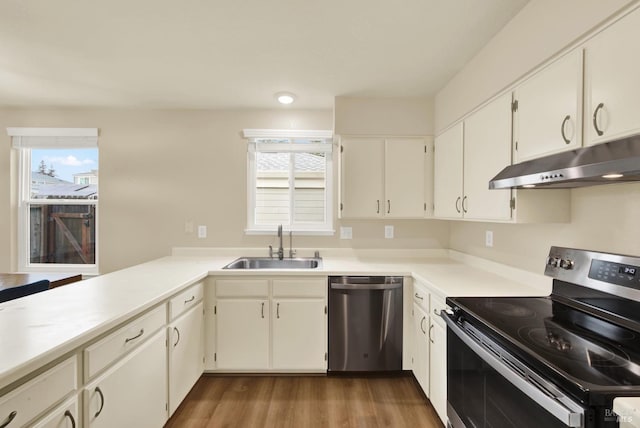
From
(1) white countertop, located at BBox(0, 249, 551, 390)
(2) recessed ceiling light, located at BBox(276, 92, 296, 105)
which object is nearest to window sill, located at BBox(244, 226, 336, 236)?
(1) white countertop, located at BBox(0, 249, 551, 390)

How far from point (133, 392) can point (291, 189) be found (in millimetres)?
2064

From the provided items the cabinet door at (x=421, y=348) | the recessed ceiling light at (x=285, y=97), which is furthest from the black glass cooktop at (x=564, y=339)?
the recessed ceiling light at (x=285, y=97)

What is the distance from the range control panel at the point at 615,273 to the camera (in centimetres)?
109

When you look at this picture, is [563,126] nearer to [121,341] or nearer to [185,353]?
[121,341]

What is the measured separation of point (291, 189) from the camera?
304 centimetres

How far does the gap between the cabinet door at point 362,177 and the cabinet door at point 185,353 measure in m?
1.47

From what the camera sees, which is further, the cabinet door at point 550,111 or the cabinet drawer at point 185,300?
the cabinet drawer at point 185,300

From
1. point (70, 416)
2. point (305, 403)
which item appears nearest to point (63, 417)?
point (70, 416)

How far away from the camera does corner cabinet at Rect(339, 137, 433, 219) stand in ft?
8.70

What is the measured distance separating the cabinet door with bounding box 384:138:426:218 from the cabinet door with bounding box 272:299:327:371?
108 cm

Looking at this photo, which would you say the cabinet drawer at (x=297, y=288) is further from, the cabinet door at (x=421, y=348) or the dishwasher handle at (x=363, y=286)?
the cabinet door at (x=421, y=348)

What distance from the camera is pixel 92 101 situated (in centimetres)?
276

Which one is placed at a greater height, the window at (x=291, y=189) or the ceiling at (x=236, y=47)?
the ceiling at (x=236, y=47)

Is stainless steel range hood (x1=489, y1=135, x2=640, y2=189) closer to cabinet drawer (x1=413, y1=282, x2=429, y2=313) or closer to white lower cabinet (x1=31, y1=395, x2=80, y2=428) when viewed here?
cabinet drawer (x1=413, y1=282, x2=429, y2=313)
